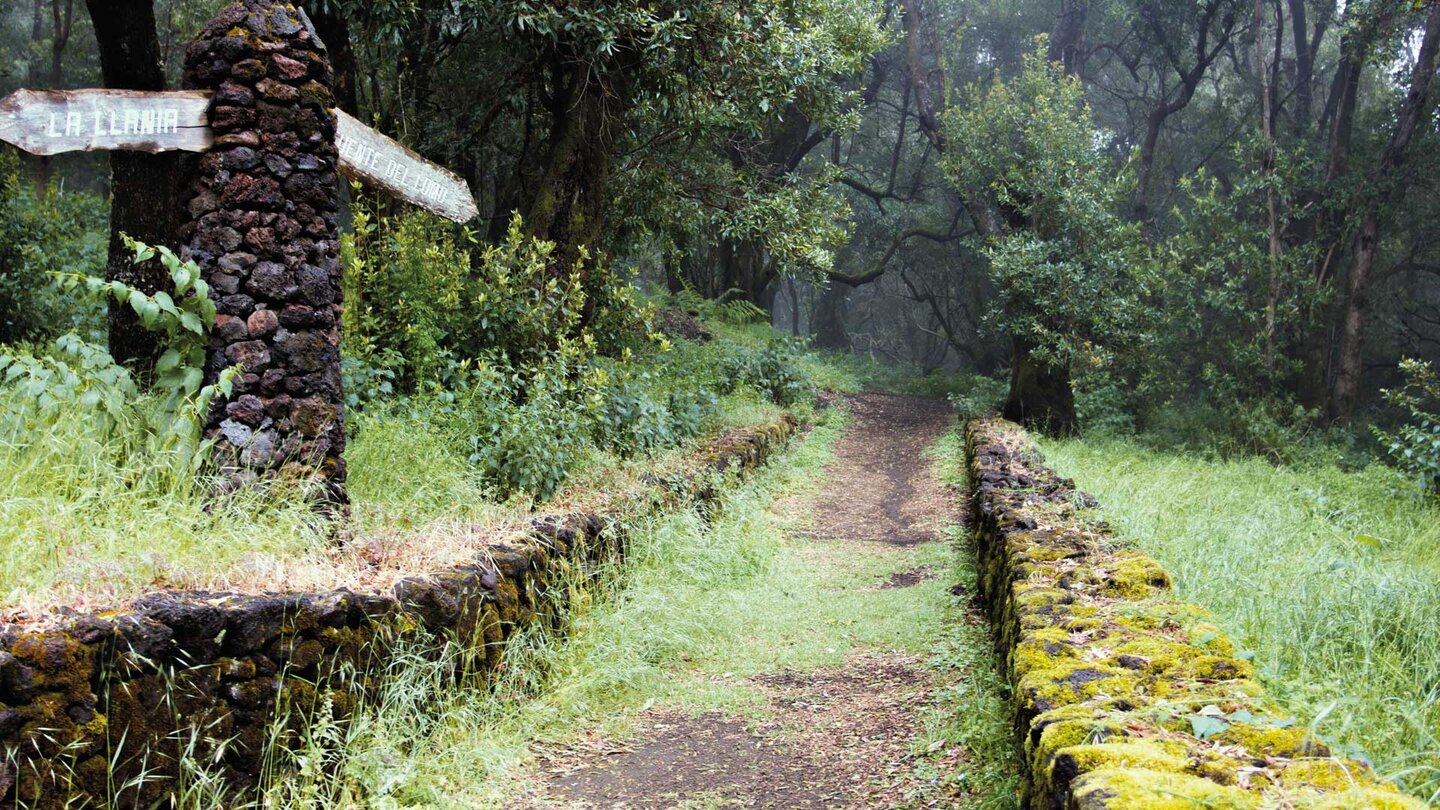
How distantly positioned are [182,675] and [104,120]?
259 centimetres

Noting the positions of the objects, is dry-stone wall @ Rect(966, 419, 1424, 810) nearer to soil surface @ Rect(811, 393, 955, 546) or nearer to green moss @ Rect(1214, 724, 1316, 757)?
green moss @ Rect(1214, 724, 1316, 757)

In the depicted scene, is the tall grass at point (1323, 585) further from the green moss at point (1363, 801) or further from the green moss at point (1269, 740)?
the green moss at point (1363, 801)

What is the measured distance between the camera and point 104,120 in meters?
4.47

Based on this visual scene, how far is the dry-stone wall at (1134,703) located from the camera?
2.52 m

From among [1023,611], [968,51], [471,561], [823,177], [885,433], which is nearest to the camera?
[1023,611]

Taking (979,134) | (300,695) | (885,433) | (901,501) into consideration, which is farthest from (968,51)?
(300,695)

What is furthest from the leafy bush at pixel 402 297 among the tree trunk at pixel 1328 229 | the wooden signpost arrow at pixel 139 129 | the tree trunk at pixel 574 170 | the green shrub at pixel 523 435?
the tree trunk at pixel 1328 229

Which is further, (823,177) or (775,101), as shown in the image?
(823,177)

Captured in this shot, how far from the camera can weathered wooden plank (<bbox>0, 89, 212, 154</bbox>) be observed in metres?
4.25

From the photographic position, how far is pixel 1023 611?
180 inches

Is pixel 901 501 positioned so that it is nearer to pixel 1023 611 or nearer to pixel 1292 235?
pixel 1023 611

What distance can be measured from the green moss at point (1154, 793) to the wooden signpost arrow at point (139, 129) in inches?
180

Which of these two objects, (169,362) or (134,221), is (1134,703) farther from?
(134,221)

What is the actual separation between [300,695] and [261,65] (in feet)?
9.81
